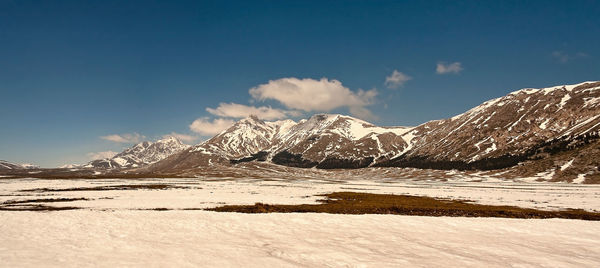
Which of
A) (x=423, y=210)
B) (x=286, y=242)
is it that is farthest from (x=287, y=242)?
(x=423, y=210)

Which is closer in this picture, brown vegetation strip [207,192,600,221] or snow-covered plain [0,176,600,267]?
snow-covered plain [0,176,600,267]

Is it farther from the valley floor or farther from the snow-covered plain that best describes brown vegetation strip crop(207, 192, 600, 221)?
the snow-covered plain

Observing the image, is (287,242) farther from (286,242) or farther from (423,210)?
(423,210)

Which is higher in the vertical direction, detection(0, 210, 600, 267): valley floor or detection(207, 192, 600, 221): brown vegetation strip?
detection(0, 210, 600, 267): valley floor

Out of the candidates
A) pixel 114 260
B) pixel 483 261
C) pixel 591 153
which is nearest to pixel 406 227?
pixel 483 261

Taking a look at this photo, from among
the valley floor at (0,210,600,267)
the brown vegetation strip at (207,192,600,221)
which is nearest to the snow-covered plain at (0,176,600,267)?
the valley floor at (0,210,600,267)

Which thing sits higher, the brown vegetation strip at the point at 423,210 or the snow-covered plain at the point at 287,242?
the snow-covered plain at the point at 287,242

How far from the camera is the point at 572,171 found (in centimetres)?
15150

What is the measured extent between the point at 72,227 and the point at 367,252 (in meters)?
23.1

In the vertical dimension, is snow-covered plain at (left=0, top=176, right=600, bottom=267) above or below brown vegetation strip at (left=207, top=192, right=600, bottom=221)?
above

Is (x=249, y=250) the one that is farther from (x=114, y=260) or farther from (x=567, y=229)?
(x=567, y=229)

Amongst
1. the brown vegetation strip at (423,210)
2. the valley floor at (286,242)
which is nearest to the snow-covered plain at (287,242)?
the valley floor at (286,242)

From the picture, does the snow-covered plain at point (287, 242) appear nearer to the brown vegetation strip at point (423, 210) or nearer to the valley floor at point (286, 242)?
the valley floor at point (286, 242)

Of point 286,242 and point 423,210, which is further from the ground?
point 286,242
